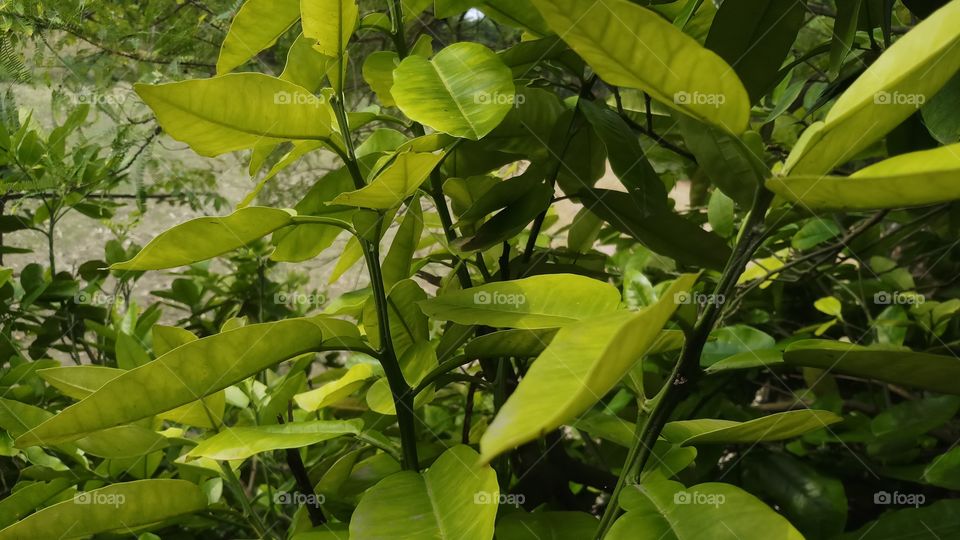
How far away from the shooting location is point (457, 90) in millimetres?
503

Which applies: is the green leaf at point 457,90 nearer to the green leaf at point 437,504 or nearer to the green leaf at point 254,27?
the green leaf at point 254,27

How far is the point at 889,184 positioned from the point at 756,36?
0.28m

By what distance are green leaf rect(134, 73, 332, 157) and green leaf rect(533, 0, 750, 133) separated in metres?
0.19

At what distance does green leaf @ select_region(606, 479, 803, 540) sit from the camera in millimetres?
360

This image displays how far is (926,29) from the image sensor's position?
29 centimetres
